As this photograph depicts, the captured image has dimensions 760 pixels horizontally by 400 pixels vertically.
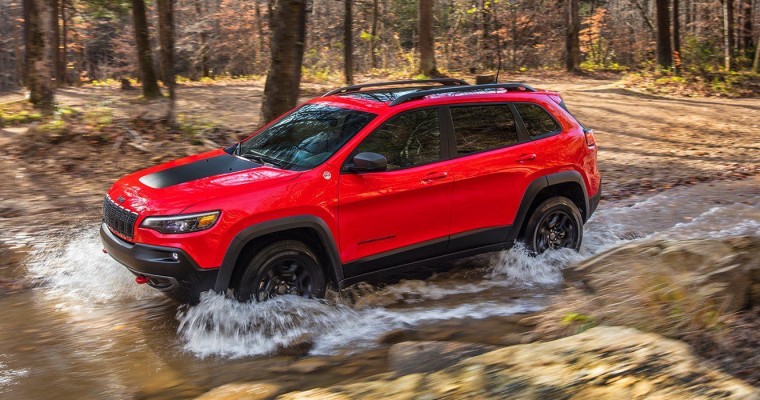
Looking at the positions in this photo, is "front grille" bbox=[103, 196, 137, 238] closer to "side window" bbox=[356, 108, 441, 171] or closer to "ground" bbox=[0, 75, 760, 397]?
"ground" bbox=[0, 75, 760, 397]

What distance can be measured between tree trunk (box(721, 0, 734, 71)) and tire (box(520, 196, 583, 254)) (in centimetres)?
2070

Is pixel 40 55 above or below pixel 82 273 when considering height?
above

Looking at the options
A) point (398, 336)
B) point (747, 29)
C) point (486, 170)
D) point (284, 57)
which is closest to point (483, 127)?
point (486, 170)

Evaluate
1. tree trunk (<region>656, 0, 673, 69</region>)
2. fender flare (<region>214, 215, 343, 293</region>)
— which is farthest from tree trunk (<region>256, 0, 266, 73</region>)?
fender flare (<region>214, 215, 343, 293</region>)

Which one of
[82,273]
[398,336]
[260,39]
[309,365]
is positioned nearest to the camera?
[309,365]

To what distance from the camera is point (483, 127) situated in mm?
6348

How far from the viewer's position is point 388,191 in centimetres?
556

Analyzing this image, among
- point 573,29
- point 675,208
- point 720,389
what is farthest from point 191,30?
point 720,389

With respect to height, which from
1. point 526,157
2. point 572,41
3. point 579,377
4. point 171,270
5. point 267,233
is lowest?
point 579,377

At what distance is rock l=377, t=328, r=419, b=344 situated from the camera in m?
5.19

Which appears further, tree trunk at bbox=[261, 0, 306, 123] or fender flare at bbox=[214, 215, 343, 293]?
tree trunk at bbox=[261, 0, 306, 123]

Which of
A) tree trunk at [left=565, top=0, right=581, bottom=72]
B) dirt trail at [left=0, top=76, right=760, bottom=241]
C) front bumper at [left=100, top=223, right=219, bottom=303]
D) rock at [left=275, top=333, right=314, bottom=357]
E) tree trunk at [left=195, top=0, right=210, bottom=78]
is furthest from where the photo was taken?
tree trunk at [left=195, top=0, right=210, bottom=78]

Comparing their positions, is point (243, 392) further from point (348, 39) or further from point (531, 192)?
point (348, 39)

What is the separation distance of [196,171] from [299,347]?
68.1 inches
